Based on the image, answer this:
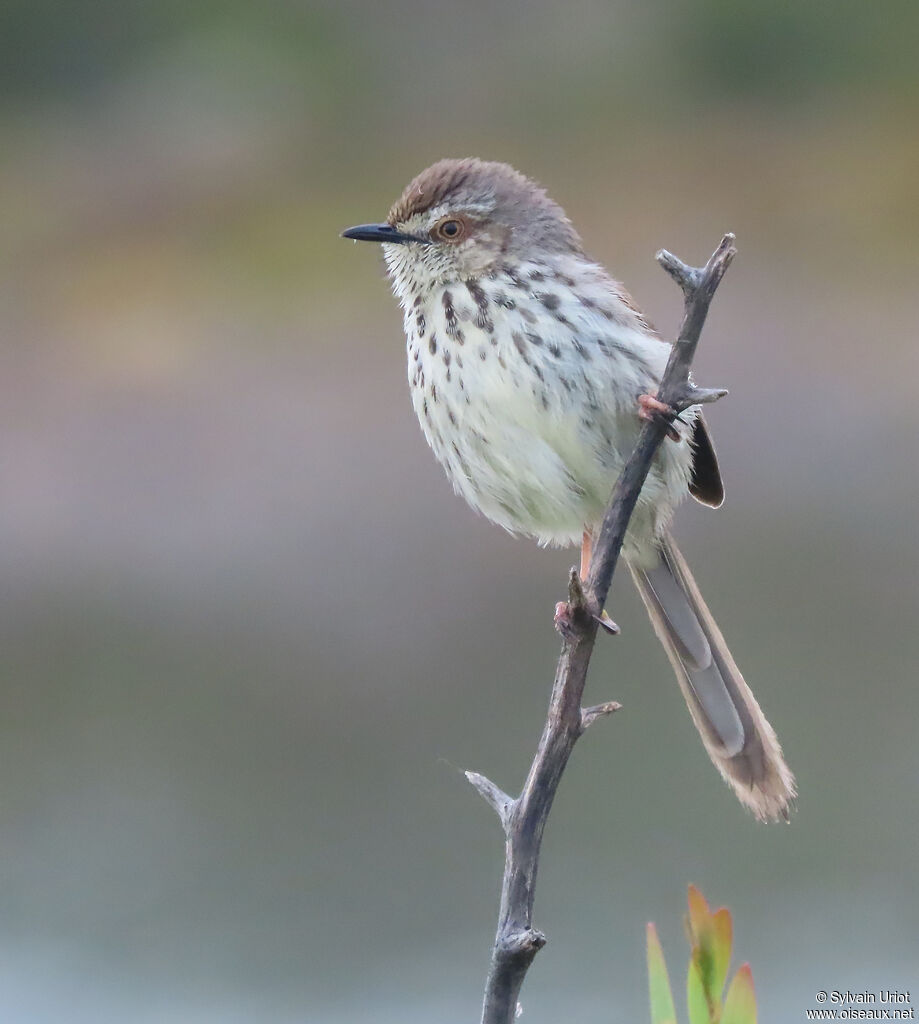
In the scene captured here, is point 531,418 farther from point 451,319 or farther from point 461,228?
point 461,228

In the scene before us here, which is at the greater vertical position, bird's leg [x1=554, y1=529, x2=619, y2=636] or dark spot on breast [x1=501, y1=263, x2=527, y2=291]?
dark spot on breast [x1=501, y1=263, x2=527, y2=291]

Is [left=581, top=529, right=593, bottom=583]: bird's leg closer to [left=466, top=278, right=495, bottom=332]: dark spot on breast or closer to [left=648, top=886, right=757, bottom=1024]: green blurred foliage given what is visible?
[left=466, top=278, right=495, bottom=332]: dark spot on breast

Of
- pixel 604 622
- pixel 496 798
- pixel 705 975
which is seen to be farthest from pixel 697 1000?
pixel 604 622

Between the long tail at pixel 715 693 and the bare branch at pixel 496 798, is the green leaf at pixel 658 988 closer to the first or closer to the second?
the bare branch at pixel 496 798

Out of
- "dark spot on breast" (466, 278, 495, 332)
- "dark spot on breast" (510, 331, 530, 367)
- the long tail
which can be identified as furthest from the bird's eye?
the long tail

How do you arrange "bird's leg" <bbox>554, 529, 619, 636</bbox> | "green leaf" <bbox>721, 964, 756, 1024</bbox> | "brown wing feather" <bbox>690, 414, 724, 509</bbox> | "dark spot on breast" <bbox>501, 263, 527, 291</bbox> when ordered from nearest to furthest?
1. "green leaf" <bbox>721, 964, 756, 1024</bbox>
2. "bird's leg" <bbox>554, 529, 619, 636</bbox>
3. "dark spot on breast" <bbox>501, 263, 527, 291</bbox>
4. "brown wing feather" <bbox>690, 414, 724, 509</bbox>

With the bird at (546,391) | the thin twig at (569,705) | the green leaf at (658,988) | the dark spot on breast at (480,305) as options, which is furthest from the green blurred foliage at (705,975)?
the dark spot on breast at (480,305)
